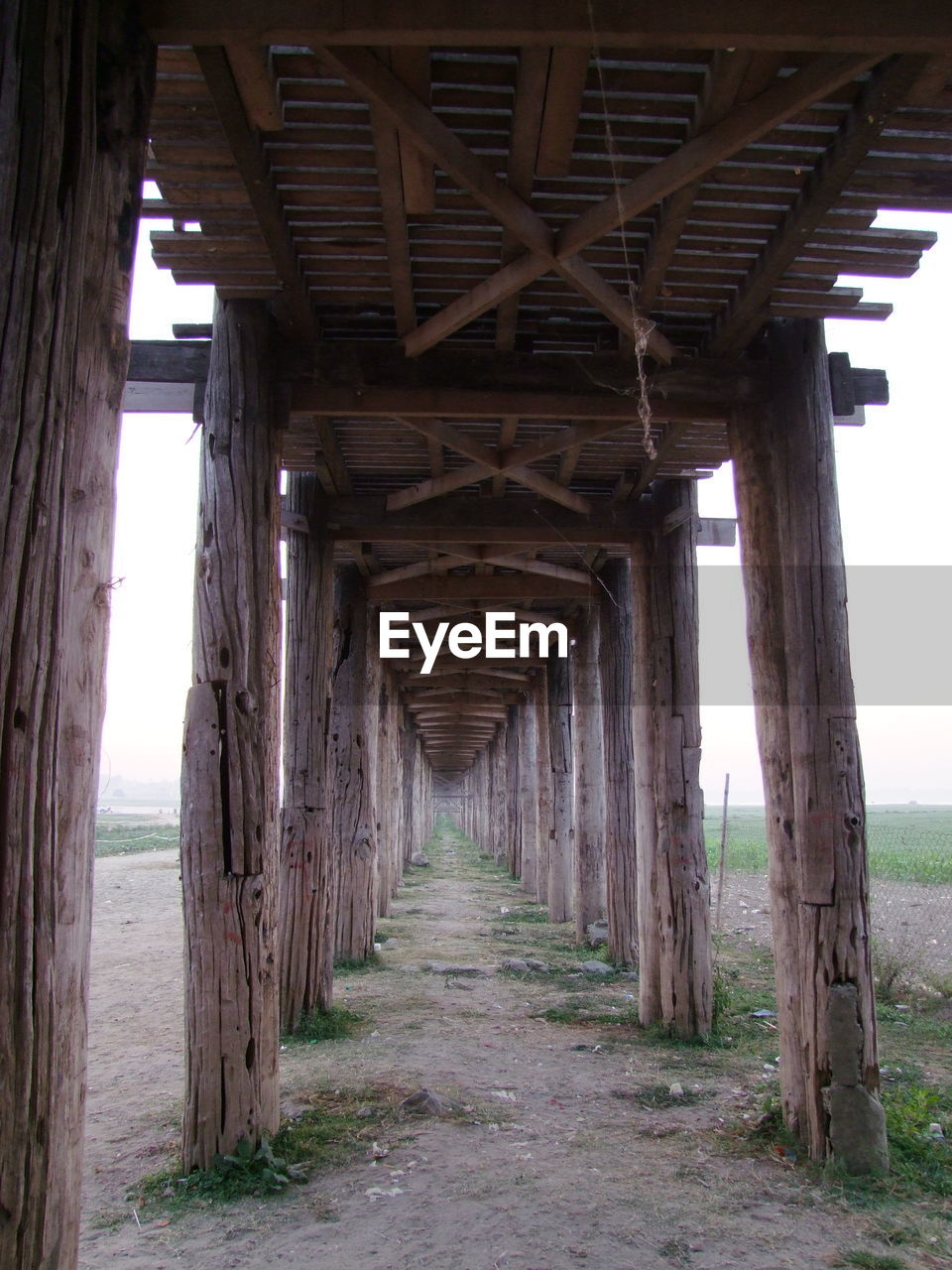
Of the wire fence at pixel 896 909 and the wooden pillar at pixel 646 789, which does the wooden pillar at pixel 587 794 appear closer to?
the wire fence at pixel 896 909

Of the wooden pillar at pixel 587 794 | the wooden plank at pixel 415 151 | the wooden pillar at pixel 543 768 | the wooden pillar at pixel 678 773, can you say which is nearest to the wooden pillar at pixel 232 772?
the wooden plank at pixel 415 151

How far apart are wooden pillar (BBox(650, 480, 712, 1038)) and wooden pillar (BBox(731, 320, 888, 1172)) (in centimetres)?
238

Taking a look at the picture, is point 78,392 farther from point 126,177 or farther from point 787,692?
point 787,692

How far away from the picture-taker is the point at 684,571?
8.23m

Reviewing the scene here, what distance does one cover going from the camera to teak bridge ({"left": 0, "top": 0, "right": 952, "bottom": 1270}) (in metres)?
2.15

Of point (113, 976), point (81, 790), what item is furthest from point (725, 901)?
point (81, 790)

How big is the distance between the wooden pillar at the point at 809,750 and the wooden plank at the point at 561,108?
2.08 m

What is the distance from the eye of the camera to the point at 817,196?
434 cm

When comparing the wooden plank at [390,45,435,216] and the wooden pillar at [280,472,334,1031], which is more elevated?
the wooden plank at [390,45,435,216]

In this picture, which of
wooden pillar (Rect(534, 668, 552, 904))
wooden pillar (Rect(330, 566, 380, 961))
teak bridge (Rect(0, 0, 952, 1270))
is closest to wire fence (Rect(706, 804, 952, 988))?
wooden pillar (Rect(534, 668, 552, 904))

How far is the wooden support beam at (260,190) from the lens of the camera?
11.8 ft

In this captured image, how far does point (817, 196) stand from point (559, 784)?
38.2ft

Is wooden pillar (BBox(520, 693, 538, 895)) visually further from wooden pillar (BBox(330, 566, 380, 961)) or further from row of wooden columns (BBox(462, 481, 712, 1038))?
wooden pillar (BBox(330, 566, 380, 961))

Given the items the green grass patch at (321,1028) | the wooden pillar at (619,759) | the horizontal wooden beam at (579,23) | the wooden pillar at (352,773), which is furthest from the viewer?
the wooden pillar at (352,773)
